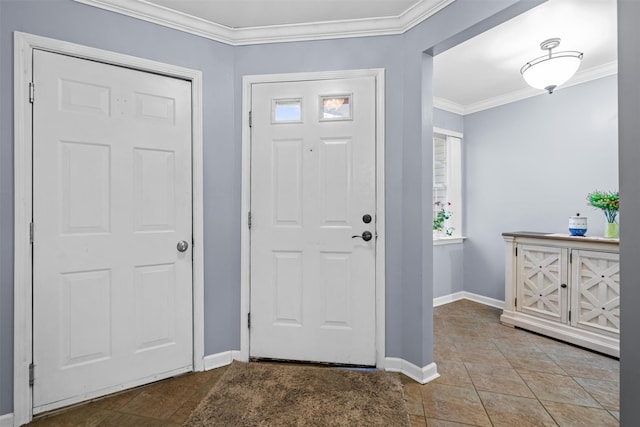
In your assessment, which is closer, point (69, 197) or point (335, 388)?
point (69, 197)

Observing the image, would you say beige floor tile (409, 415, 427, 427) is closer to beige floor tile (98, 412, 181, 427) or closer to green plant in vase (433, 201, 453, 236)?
beige floor tile (98, 412, 181, 427)

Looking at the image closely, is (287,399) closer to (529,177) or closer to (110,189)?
(110,189)

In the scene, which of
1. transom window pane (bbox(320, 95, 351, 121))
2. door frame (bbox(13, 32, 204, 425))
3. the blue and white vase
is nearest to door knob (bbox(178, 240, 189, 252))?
door frame (bbox(13, 32, 204, 425))

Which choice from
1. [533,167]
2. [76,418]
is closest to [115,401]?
[76,418]

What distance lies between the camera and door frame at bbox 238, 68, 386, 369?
2.20 metres

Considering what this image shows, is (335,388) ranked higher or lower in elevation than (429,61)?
lower

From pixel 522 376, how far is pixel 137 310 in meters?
2.65

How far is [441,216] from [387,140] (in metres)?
2.06

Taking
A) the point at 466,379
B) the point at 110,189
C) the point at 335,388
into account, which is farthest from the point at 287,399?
the point at 110,189

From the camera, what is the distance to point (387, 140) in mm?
2205

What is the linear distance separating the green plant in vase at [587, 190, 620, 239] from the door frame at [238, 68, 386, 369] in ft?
6.71

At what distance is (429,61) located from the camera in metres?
2.12

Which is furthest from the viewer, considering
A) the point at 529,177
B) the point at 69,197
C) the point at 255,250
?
the point at 529,177

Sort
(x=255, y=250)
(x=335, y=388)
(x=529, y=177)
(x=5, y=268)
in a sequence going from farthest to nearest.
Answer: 1. (x=529, y=177)
2. (x=255, y=250)
3. (x=335, y=388)
4. (x=5, y=268)
